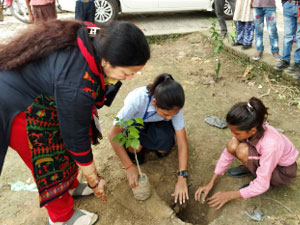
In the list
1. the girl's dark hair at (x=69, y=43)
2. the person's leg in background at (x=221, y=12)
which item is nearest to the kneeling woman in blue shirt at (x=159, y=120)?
the girl's dark hair at (x=69, y=43)

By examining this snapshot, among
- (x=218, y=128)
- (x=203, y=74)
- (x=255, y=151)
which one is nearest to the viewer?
(x=255, y=151)

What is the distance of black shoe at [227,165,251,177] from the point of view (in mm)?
2027

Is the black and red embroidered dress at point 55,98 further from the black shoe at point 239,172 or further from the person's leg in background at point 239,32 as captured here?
the person's leg in background at point 239,32

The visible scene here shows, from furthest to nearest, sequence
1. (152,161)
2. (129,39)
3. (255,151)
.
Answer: (152,161), (255,151), (129,39)

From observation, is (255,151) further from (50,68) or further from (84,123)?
(50,68)

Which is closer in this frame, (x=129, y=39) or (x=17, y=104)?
(x=129, y=39)

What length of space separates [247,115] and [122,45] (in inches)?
35.8

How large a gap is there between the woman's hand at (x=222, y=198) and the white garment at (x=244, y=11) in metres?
2.88

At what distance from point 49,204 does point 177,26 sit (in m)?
4.90

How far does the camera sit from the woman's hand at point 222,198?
174 centimetres

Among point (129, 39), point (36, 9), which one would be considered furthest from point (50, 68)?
point (36, 9)

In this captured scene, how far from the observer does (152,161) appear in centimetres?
231

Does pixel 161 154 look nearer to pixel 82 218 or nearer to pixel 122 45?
pixel 82 218

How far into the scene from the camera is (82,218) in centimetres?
177
